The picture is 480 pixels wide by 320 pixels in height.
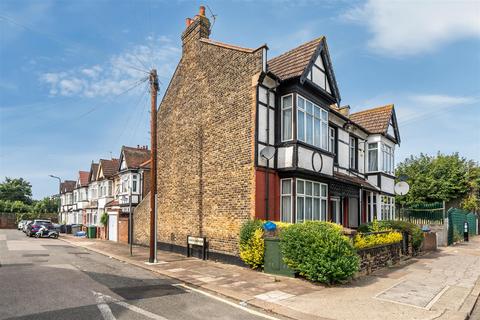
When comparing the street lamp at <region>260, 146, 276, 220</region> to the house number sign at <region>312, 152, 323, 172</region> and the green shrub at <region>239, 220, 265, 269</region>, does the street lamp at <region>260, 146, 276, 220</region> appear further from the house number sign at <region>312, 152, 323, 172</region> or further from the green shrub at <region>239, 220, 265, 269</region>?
the house number sign at <region>312, 152, 323, 172</region>

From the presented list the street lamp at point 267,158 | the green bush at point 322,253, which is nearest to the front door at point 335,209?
the street lamp at point 267,158

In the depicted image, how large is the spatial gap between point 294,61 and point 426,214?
15912mm

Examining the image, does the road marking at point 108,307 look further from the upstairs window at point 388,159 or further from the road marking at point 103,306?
the upstairs window at point 388,159

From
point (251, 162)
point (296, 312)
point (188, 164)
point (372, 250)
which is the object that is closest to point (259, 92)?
point (251, 162)

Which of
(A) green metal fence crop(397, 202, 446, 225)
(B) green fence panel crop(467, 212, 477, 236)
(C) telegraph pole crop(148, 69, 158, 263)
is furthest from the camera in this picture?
(B) green fence panel crop(467, 212, 477, 236)

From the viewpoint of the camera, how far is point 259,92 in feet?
Answer: 45.5

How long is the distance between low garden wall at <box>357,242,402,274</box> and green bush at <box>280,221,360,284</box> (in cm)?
124

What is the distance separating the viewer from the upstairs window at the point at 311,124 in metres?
14.4

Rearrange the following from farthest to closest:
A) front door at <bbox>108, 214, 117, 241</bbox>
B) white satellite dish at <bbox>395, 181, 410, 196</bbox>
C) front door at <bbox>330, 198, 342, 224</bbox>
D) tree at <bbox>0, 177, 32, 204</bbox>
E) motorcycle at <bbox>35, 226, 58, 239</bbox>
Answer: tree at <bbox>0, 177, 32, 204</bbox>
motorcycle at <bbox>35, 226, 58, 239</bbox>
front door at <bbox>108, 214, 117, 241</bbox>
front door at <bbox>330, 198, 342, 224</bbox>
white satellite dish at <bbox>395, 181, 410, 196</bbox>

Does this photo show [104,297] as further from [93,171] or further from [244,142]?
[93,171]

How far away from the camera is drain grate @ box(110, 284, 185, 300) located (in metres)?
8.79

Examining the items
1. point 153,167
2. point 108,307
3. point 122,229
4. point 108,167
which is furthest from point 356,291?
point 108,167

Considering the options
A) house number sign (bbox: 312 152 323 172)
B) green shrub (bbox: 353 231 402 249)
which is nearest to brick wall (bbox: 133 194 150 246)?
house number sign (bbox: 312 152 323 172)

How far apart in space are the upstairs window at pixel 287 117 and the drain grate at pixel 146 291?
746cm
